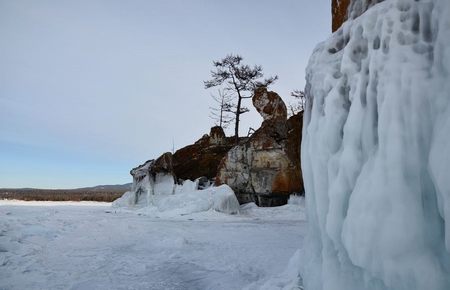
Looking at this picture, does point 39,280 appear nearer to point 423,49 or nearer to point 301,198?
point 423,49

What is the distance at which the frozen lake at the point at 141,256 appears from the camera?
3594 mm

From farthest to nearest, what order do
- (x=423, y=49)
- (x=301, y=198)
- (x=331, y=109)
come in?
1. (x=301, y=198)
2. (x=331, y=109)
3. (x=423, y=49)

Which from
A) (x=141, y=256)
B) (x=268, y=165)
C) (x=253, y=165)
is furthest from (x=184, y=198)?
(x=141, y=256)

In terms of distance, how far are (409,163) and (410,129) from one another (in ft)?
0.61

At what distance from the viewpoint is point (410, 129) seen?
1.81m

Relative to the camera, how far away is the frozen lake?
3594 millimetres

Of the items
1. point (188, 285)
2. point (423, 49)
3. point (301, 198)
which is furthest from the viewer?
point (301, 198)

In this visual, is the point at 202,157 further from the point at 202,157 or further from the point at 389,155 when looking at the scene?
the point at 389,155

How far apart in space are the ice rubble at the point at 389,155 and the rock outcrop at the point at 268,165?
9146 mm

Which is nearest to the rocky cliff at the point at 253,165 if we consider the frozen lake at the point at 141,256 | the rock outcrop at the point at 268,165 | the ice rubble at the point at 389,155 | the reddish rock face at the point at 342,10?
the rock outcrop at the point at 268,165

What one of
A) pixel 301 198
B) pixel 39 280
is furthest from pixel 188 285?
pixel 301 198

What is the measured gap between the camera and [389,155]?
185 cm

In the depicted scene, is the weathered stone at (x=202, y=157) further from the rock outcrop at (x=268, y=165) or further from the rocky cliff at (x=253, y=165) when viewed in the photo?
the rock outcrop at (x=268, y=165)

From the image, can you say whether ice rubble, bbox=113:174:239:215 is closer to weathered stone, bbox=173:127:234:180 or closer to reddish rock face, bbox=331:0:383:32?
weathered stone, bbox=173:127:234:180
